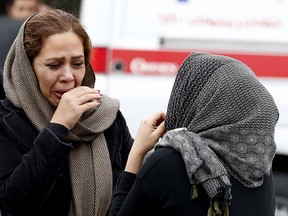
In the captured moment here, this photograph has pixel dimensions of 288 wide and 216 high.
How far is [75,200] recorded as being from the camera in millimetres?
2715

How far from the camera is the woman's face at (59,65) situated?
274 cm

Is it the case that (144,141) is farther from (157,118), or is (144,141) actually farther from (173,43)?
(173,43)

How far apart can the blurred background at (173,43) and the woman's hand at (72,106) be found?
2405 millimetres

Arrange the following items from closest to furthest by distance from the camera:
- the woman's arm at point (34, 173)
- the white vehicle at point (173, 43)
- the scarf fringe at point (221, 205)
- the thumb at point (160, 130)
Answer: the scarf fringe at point (221, 205) < the woman's arm at point (34, 173) < the thumb at point (160, 130) < the white vehicle at point (173, 43)

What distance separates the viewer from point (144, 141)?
2.73 meters

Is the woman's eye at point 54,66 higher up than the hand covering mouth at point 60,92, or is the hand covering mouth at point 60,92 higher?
the woman's eye at point 54,66

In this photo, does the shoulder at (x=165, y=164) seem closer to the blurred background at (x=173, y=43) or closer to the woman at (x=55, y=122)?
the woman at (x=55, y=122)

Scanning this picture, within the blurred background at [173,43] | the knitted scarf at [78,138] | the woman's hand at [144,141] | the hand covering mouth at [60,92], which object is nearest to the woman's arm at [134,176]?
the woman's hand at [144,141]

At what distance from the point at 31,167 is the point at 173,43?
2.97 m

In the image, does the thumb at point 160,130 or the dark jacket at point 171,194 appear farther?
the thumb at point 160,130

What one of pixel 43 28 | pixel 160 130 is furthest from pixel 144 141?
pixel 43 28

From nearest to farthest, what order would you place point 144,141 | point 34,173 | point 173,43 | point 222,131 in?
point 222,131 < point 34,173 < point 144,141 < point 173,43

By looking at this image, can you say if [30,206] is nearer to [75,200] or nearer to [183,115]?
[75,200]

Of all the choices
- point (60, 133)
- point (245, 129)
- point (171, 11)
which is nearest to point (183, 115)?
point (245, 129)
